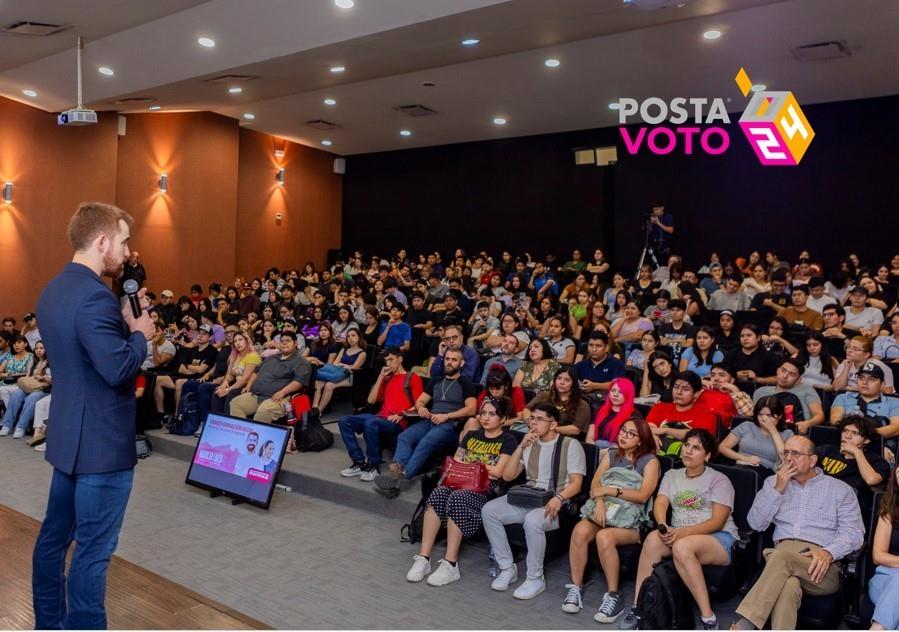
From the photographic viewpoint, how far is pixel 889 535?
3.39m

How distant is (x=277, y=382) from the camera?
267 inches

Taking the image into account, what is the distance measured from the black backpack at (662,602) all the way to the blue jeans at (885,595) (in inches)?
31.8

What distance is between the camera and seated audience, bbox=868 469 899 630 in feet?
10.3

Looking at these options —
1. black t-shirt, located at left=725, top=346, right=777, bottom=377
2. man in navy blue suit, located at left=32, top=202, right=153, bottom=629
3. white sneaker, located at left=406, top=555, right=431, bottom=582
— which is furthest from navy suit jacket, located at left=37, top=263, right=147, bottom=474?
black t-shirt, located at left=725, top=346, right=777, bottom=377

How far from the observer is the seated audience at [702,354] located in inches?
241

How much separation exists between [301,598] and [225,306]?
8.10 meters

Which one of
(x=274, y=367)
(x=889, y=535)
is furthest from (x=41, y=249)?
(x=889, y=535)

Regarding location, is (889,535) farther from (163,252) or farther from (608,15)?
(163,252)

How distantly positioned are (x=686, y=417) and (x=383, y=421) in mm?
2255

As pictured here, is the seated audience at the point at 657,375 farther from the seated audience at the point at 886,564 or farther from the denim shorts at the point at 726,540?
the seated audience at the point at 886,564

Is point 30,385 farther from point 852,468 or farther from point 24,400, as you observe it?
point 852,468

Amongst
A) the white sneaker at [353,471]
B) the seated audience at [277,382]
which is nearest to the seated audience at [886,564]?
the white sneaker at [353,471]

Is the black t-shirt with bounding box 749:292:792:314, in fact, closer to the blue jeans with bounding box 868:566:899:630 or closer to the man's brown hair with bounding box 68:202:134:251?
the blue jeans with bounding box 868:566:899:630

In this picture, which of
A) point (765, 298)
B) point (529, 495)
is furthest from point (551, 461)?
point (765, 298)
